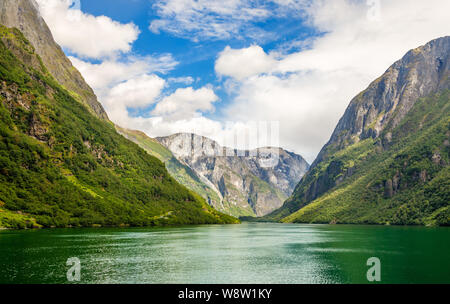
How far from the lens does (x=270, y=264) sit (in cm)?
8481

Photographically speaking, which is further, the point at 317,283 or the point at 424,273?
the point at 424,273

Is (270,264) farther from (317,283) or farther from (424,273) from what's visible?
(424,273)

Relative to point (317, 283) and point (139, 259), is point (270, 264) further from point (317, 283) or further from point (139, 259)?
point (139, 259)

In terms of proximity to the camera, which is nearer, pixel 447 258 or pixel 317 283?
pixel 317 283

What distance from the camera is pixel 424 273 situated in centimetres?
6888
